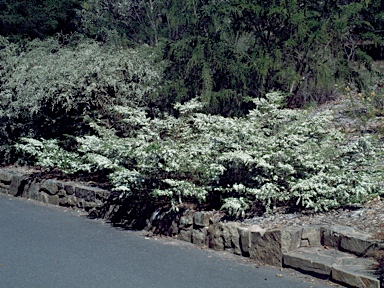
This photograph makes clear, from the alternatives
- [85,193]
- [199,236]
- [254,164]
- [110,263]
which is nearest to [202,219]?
[199,236]

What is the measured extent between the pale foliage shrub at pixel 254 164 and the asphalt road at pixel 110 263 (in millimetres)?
742

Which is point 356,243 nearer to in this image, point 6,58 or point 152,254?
point 152,254

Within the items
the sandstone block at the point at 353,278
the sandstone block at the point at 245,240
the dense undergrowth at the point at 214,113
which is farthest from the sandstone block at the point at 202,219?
the sandstone block at the point at 353,278

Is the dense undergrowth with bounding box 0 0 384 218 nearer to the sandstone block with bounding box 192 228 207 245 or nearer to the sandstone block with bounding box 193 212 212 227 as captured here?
the sandstone block with bounding box 193 212 212 227

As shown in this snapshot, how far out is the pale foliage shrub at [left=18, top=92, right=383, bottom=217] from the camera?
23.5ft

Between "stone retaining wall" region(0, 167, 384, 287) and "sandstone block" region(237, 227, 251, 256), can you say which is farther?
"sandstone block" region(237, 227, 251, 256)

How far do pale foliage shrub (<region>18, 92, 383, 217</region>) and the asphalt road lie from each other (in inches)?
29.2

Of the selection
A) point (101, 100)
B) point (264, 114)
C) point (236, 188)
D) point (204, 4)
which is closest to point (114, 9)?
point (204, 4)

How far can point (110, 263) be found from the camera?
6.64 m

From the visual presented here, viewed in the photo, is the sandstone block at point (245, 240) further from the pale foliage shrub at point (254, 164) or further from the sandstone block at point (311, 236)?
the sandstone block at point (311, 236)

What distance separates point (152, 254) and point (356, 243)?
98.9 inches

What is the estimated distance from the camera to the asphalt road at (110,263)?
5957 mm

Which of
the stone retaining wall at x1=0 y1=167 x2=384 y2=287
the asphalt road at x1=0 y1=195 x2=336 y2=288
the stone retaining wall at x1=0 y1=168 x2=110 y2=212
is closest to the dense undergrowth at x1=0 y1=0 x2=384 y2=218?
the stone retaining wall at x1=0 y1=167 x2=384 y2=287

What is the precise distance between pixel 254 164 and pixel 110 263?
2339 mm
